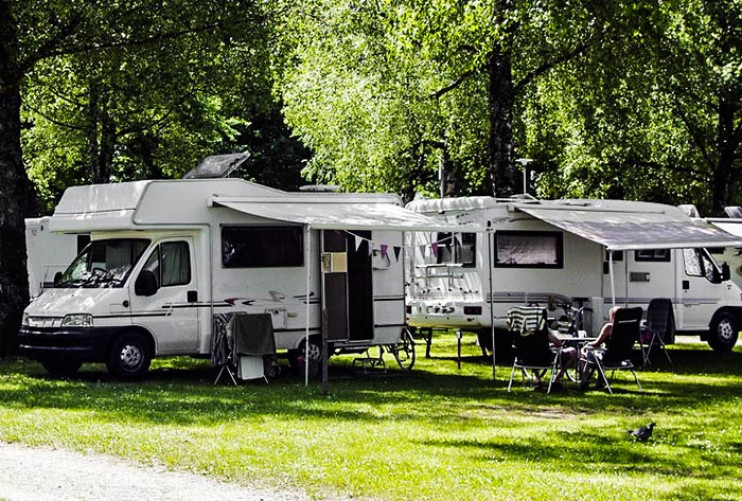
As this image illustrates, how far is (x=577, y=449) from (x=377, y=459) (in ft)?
6.72

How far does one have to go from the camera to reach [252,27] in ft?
76.2

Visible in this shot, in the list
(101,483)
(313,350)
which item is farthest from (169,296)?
(101,483)

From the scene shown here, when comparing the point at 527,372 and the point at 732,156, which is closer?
the point at 527,372

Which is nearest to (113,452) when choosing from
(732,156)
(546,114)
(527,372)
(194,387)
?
(194,387)

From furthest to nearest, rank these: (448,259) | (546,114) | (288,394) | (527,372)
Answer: (546,114) → (448,259) → (527,372) → (288,394)

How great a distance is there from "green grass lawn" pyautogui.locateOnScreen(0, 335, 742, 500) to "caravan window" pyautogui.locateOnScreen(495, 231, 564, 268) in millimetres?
2435

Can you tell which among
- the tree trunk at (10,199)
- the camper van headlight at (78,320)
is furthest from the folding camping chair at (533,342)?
the tree trunk at (10,199)

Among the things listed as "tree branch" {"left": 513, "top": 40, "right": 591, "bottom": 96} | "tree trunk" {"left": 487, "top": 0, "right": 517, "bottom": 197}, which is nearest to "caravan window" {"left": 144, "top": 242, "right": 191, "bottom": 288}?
"tree trunk" {"left": 487, "top": 0, "right": 517, "bottom": 197}

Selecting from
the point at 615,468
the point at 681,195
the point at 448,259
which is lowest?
the point at 615,468

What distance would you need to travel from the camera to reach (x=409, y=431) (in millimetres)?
12008

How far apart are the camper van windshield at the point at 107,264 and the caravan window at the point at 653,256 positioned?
30.6ft

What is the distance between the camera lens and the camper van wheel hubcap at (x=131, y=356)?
17125 millimetres

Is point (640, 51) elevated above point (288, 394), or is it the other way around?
point (640, 51)

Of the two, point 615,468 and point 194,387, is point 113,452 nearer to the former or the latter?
point 615,468
